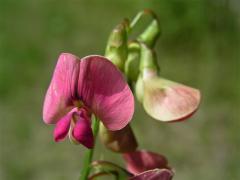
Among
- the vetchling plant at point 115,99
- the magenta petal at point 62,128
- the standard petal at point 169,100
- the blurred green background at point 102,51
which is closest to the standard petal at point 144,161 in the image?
the vetchling plant at point 115,99

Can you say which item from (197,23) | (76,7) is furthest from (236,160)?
(76,7)

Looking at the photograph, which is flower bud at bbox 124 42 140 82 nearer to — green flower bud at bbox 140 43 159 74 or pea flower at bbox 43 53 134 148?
green flower bud at bbox 140 43 159 74

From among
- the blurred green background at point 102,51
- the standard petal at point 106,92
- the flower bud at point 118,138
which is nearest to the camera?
the standard petal at point 106,92

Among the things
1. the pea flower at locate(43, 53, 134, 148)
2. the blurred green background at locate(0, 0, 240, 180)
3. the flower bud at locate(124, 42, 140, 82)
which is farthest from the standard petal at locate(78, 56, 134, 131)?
the blurred green background at locate(0, 0, 240, 180)

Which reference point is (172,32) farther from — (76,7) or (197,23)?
(76,7)

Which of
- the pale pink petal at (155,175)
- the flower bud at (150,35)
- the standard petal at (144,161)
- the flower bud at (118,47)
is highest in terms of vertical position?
the flower bud at (118,47)

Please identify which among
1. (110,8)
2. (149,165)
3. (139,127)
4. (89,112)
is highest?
(89,112)

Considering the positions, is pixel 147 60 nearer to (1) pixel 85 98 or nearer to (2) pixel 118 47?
(2) pixel 118 47

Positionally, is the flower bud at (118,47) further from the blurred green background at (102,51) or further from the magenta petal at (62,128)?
the blurred green background at (102,51)
